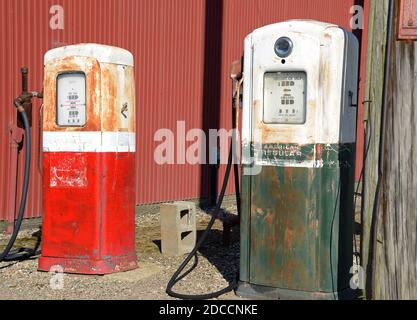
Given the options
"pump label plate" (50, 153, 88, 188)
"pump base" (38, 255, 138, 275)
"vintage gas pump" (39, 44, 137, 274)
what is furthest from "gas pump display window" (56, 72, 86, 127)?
"pump base" (38, 255, 138, 275)

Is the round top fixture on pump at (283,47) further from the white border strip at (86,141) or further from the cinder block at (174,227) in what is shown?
the cinder block at (174,227)

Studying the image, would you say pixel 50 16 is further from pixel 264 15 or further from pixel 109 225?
pixel 264 15

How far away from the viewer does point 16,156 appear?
7.87m

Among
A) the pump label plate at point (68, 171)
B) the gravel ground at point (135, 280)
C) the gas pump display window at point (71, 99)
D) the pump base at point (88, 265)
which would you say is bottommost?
the gravel ground at point (135, 280)

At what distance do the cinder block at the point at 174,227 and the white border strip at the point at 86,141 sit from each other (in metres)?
1.03

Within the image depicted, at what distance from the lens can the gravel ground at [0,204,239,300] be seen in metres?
5.56

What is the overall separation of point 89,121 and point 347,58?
7.95 ft

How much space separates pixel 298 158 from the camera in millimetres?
5188

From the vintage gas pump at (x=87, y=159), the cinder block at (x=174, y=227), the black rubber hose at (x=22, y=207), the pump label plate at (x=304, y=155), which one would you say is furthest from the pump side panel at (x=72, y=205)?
the pump label plate at (x=304, y=155)

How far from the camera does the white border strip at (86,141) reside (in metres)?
6.11

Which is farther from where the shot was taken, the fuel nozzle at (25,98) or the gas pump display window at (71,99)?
the fuel nozzle at (25,98)

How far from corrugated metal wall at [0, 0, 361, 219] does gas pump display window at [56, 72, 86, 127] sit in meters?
1.92

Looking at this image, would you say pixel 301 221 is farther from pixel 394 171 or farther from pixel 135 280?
pixel 135 280

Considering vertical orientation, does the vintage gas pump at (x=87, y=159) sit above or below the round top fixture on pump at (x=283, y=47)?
below
